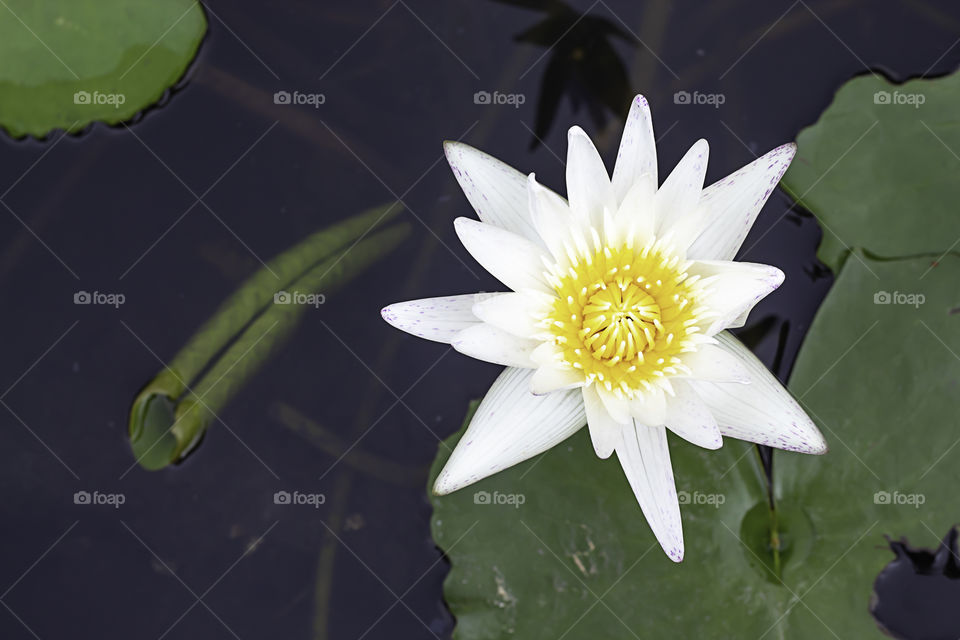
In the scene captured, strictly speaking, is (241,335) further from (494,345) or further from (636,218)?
(636,218)

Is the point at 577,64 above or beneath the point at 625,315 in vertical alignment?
above

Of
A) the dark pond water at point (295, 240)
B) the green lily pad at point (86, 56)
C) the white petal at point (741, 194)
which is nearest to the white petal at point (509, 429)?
the white petal at point (741, 194)

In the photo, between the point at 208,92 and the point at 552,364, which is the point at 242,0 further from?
the point at 552,364

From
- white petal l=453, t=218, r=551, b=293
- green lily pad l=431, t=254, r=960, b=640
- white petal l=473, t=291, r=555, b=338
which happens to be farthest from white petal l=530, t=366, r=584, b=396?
green lily pad l=431, t=254, r=960, b=640

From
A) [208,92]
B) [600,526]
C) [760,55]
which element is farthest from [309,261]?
[760,55]

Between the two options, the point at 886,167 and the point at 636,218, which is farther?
the point at 886,167

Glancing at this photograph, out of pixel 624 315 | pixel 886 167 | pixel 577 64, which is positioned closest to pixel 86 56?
pixel 577 64

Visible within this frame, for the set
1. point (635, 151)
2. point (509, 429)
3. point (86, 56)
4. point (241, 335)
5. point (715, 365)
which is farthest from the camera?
point (241, 335)

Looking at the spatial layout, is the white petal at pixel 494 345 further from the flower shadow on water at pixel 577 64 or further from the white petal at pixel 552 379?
the flower shadow on water at pixel 577 64
